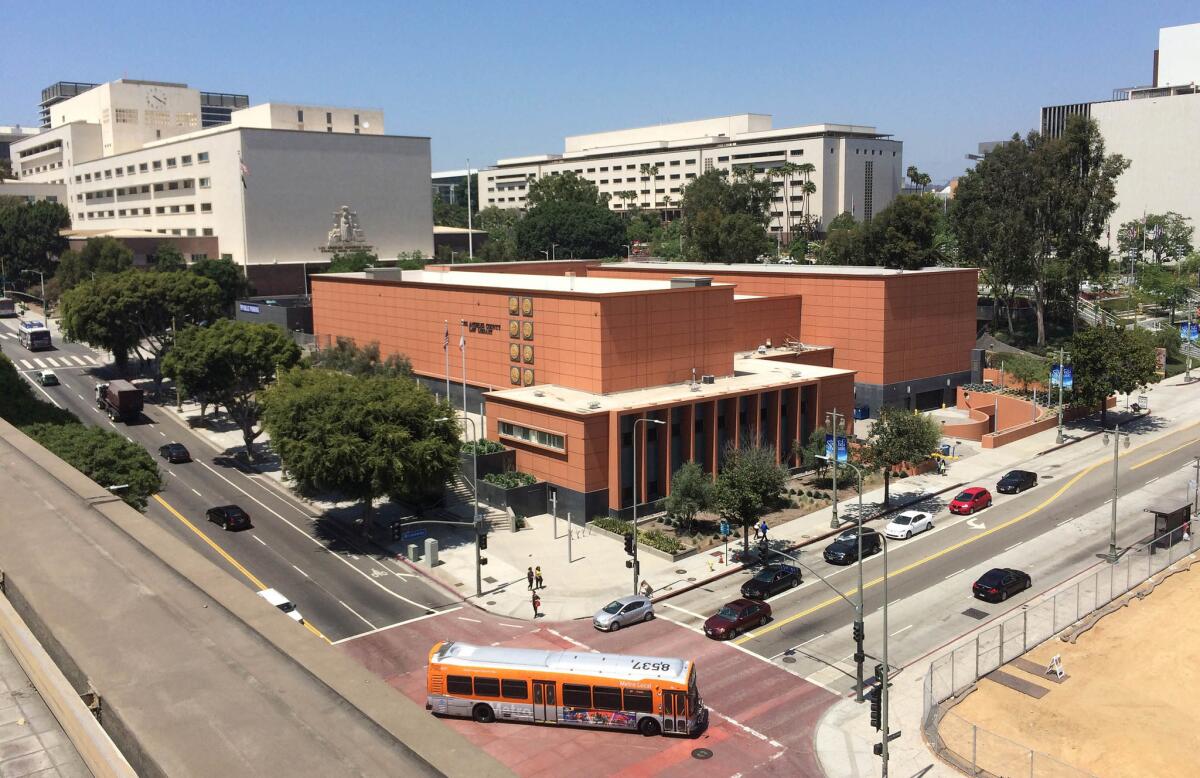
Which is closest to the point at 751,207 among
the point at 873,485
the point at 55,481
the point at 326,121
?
the point at 326,121

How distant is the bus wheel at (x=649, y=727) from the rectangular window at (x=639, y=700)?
1.28 feet

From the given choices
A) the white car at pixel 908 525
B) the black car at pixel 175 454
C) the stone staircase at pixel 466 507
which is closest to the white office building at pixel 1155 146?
the white car at pixel 908 525

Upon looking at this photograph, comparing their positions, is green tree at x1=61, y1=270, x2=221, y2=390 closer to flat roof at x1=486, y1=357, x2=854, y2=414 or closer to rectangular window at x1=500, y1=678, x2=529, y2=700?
flat roof at x1=486, y1=357, x2=854, y2=414

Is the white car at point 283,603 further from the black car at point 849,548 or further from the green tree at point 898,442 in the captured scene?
the green tree at point 898,442

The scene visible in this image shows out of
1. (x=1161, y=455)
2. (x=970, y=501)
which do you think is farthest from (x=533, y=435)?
(x=1161, y=455)

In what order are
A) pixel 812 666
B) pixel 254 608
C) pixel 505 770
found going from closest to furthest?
1. pixel 505 770
2. pixel 254 608
3. pixel 812 666

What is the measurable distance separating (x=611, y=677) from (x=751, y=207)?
13396 cm

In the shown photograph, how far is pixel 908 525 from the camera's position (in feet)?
188

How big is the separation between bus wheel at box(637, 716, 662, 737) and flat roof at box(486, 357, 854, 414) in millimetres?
26434

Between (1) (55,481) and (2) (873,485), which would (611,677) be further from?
(2) (873,485)

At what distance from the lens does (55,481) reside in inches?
960

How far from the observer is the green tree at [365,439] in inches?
2109

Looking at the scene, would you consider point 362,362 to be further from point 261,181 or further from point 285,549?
point 261,181

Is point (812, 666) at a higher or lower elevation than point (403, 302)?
lower
